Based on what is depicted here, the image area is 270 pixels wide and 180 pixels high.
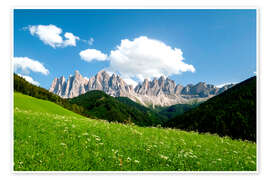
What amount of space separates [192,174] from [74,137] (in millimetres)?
4943

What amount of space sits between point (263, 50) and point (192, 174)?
7.84m

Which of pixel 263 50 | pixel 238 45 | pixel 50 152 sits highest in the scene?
pixel 238 45

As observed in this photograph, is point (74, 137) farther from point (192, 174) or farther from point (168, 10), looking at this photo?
point (168, 10)

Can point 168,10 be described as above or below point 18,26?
above

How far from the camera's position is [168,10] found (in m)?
10.0

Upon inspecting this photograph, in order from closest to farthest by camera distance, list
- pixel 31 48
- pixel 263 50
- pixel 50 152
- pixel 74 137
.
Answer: pixel 50 152
pixel 74 137
pixel 263 50
pixel 31 48

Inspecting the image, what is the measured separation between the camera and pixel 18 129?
773 centimetres

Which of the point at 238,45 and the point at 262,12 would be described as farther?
the point at 238,45

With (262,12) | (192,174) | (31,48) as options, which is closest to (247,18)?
(262,12)

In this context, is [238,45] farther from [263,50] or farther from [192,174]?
[192,174]
